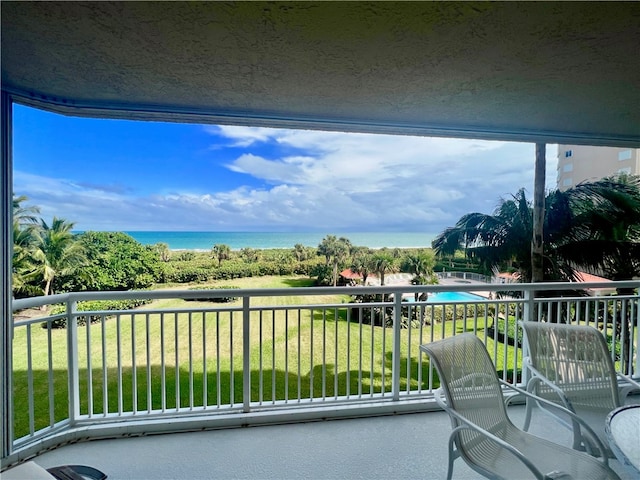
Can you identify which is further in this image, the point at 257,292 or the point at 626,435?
the point at 257,292

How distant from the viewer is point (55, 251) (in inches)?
377

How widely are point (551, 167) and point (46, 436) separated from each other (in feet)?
29.6

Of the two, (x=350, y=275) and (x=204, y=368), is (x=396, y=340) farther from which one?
(x=350, y=275)

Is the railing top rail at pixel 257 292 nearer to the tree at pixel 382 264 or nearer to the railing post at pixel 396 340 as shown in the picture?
the railing post at pixel 396 340

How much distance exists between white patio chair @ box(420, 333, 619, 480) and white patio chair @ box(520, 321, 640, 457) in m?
0.45

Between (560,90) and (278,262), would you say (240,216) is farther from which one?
(560,90)

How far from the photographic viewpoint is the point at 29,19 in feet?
4.94

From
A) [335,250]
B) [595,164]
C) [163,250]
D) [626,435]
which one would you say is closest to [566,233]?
[595,164]

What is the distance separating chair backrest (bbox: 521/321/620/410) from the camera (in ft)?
7.45

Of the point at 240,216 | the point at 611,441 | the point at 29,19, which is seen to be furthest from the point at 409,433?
the point at 240,216

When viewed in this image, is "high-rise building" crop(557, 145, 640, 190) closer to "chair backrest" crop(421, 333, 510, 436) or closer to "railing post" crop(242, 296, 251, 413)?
"chair backrest" crop(421, 333, 510, 436)

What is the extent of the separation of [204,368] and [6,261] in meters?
1.58

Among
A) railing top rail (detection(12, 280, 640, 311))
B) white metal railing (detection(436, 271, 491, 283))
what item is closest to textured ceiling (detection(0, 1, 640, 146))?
railing top rail (detection(12, 280, 640, 311))

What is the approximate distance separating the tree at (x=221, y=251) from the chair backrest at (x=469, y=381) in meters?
15.0
